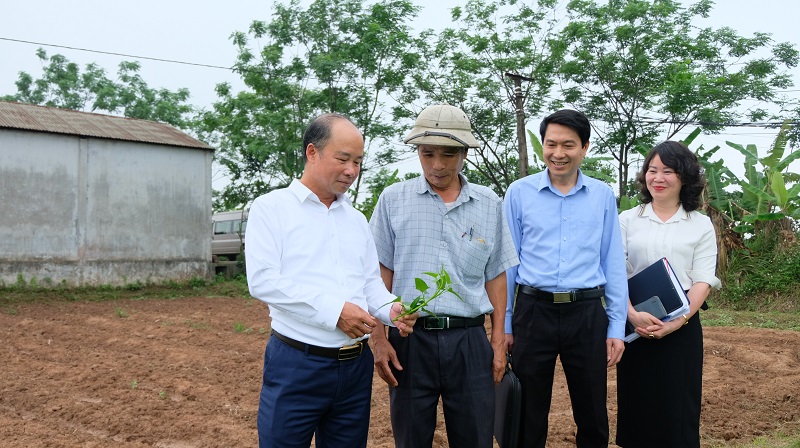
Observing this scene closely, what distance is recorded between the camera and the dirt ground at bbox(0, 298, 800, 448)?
4.62m

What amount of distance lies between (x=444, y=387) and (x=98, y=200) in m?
13.4

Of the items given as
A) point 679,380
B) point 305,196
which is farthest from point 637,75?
point 305,196

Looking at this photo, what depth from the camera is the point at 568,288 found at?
3002 mm

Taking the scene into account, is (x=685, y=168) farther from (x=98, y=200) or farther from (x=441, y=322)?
(x=98, y=200)

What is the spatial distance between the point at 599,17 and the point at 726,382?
12.1 meters

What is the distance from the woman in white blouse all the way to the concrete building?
12740 millimetres

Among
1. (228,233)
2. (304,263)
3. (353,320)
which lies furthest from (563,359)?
(228,233)

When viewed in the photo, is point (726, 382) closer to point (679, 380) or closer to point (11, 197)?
point (679, 380)

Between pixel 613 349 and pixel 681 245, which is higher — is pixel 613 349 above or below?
below

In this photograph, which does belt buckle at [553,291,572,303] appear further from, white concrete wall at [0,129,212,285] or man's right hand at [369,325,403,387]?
white concrete wall at [0,129,212,285]

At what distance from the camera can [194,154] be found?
16141 mm

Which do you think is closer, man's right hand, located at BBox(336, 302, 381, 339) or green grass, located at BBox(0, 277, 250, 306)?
man's right hand, located at BBox(336, 302, 381, 339)

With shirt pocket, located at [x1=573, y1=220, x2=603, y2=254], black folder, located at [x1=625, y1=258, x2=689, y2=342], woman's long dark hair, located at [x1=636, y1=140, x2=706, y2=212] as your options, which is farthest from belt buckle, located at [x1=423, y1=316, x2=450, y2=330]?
woman's long dark hair, located at [x1=636, y1=140, x2=706, y2=212]

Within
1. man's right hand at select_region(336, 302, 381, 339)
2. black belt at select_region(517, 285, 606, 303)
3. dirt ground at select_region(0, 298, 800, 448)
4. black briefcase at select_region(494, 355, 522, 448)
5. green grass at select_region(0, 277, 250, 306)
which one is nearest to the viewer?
man's right hand at select_region(336, 302, 381, 339)
